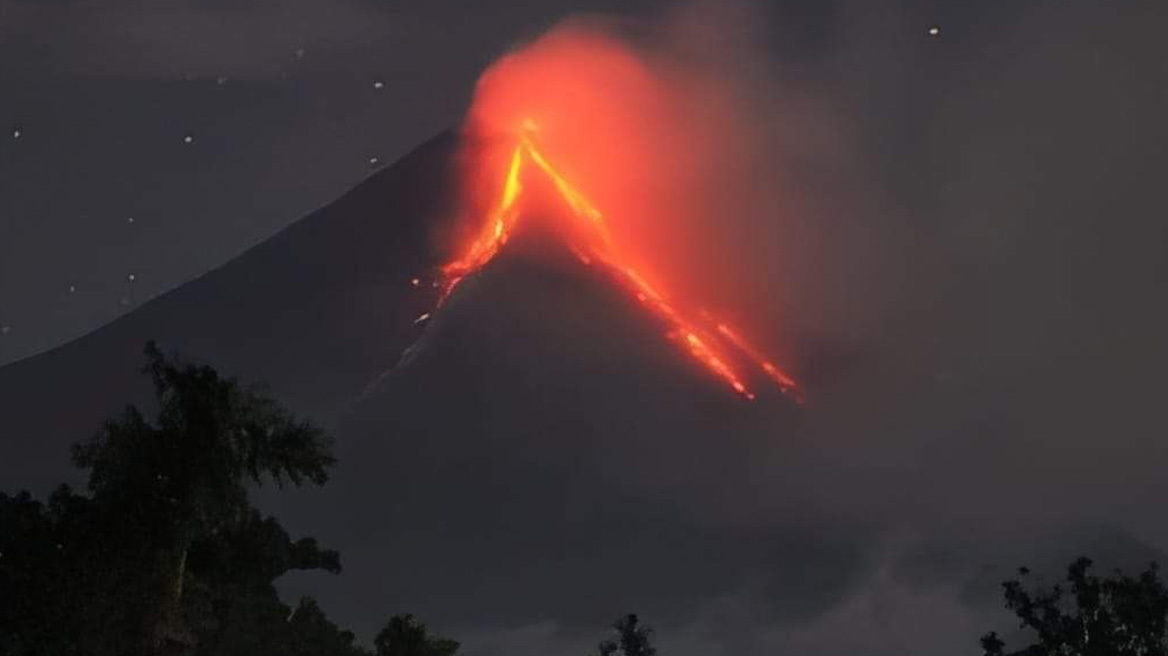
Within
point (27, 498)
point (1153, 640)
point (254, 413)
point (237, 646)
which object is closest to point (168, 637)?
point (254, 413)

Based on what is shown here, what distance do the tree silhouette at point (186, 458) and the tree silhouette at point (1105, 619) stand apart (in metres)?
39.8

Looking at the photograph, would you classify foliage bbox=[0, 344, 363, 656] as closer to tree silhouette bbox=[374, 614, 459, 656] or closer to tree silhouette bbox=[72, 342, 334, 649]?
tree silhouette bbox=[72, 342, 334, 649]

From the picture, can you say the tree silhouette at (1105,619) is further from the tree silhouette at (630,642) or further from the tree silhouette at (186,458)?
the tree silhouette at (630,642)

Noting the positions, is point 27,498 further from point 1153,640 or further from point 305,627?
point 1153,640

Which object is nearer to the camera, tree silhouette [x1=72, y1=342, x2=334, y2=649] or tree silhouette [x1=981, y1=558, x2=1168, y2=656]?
tree silhouette [x1=72, y1=342, x2=334, y2=649]

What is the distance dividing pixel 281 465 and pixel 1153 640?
40.6m

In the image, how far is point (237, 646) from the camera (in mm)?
43000

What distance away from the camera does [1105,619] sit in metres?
62.3

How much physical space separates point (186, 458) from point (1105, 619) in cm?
4281

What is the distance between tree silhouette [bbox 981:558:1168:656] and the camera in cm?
6069

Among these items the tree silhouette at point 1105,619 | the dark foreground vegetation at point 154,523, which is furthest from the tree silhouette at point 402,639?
the tree silhouette at point 1105,619

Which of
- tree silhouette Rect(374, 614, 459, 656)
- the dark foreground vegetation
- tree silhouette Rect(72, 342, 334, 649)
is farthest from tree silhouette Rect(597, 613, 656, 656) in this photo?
tree silhouette Rect(72, 342, 334, 649)

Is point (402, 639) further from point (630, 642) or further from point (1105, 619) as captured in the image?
point (630, 642)

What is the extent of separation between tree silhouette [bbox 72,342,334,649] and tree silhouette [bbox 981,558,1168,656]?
131 ft
